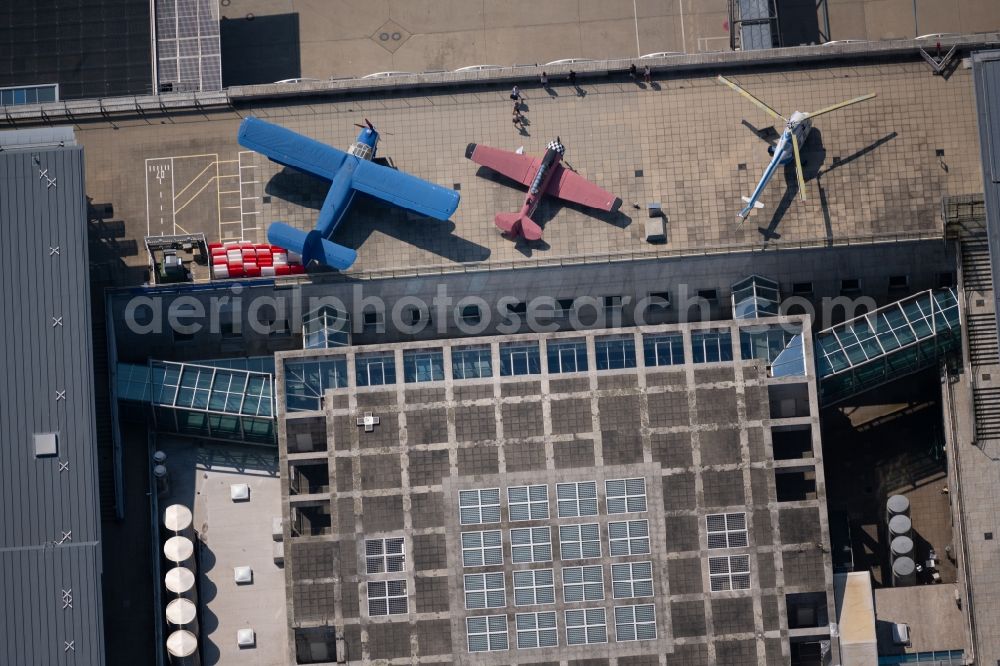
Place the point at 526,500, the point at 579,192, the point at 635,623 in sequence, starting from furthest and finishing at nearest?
the point at 579,192
the point at 526,500
the point at 635,623

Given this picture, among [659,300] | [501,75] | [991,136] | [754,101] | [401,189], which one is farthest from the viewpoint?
[501,75]

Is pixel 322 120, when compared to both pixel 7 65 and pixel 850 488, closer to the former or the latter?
pixel 7 65

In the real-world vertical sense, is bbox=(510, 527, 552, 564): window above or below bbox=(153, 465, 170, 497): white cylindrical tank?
below

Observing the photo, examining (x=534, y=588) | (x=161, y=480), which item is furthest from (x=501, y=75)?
(x=161, y=480)

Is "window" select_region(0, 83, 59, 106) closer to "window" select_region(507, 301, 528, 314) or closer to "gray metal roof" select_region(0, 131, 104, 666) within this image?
"gray metal roof" select_region(0, 131, 104, 666)

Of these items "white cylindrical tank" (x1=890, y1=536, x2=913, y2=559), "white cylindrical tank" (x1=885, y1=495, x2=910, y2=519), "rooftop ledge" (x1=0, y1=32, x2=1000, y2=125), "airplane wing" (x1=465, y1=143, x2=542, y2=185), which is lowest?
"white cylindrical tank" (x1=890, y1=536, x2=913, y2=559)

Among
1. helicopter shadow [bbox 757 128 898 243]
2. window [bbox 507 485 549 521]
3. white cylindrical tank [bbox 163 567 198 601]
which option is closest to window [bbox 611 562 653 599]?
window [bbox 507 485 549 521]

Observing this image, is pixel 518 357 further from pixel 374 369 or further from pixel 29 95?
pixel 29 95
